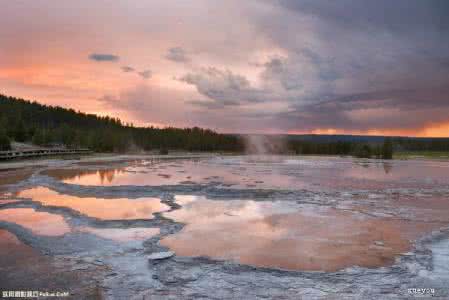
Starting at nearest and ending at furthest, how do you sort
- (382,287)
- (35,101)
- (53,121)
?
1. (382,287)
2. (53,121)
3. (35,101)

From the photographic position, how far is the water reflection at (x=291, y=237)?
7352 mm

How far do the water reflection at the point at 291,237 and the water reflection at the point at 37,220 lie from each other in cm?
Result: 287

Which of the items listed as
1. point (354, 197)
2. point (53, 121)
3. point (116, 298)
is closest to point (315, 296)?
point (116, 298)

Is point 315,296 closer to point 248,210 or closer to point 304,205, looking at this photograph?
point 248,210

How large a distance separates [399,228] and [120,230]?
7199mm

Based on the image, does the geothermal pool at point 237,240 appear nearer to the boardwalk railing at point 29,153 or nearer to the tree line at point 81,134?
the boardwalk railing at point 29,153

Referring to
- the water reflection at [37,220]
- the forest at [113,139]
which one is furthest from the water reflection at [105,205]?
the forest at [113,139]

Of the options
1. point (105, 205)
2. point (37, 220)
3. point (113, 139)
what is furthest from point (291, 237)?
point (113, 139)

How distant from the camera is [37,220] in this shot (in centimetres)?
1065

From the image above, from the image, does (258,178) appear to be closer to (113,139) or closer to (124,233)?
(124,233)

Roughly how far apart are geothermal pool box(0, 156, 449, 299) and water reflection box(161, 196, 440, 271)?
3 centimetres

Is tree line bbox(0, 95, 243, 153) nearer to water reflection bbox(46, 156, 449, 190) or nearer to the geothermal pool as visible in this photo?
water reflection bbox(46, 156, 449, 190)

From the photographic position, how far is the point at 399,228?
398 inches

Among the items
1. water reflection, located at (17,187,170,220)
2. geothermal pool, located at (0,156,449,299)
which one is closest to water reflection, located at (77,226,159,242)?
geothermal pool, located at (0,156,449,299)
